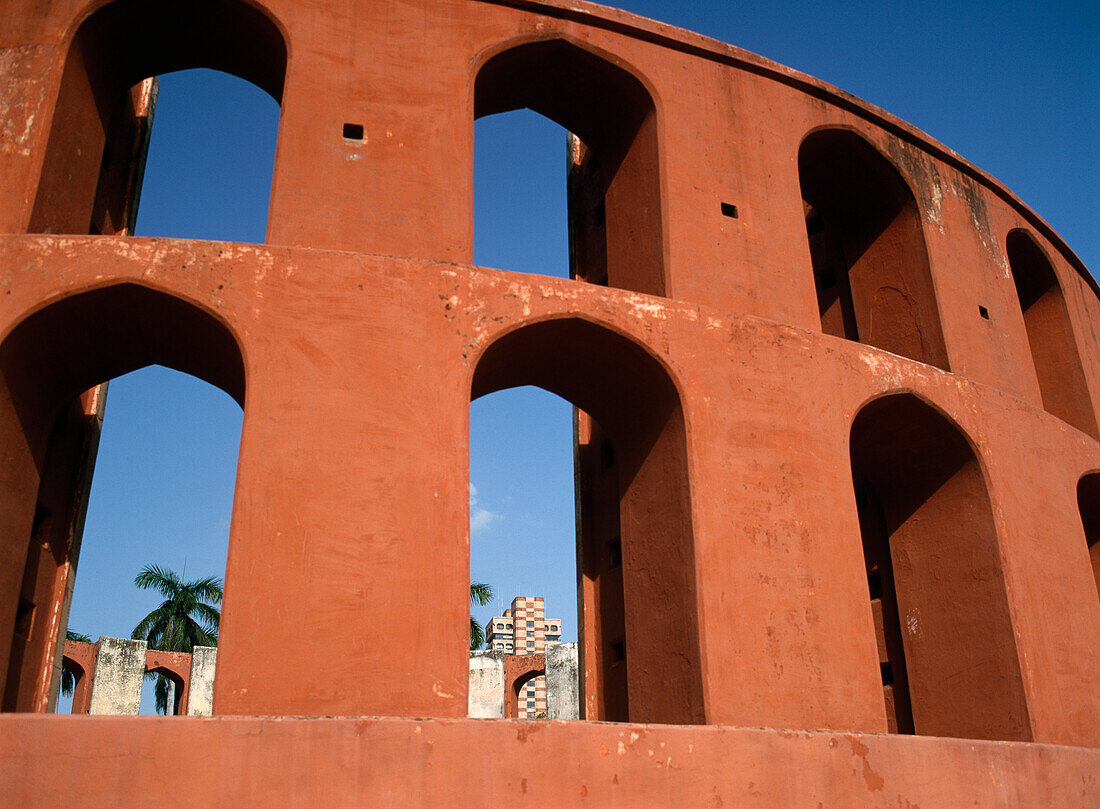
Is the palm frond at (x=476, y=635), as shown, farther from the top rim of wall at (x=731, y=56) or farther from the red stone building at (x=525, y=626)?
the red stone building at (x=525, y=626)

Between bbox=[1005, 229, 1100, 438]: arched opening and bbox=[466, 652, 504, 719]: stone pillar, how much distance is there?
1167 cm

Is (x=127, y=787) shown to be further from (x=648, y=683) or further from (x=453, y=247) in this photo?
(x=453, y=247)

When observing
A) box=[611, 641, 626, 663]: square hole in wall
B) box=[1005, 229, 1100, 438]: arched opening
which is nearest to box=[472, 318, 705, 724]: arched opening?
box=[611, 641, 626, 663]: square hole in wall

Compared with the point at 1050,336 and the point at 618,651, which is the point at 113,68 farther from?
the point at 1050,336

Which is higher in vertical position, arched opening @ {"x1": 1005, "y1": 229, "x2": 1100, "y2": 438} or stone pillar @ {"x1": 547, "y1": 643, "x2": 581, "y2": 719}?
arched opening @ {"x1": 1005, "y1": 229, "x2": 1100, "y2": 438}

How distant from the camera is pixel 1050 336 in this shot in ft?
36.6

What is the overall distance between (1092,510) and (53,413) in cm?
937

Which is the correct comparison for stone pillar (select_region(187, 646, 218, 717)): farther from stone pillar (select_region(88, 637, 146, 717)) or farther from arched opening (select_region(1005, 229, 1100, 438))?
arched opening (select_region(1005, 229, 1100, 438))

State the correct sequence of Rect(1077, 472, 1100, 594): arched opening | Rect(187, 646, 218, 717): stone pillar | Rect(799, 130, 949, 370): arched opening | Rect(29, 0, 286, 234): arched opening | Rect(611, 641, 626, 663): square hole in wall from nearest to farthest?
Rect(29, 0, 286, 234): arched opening
Rect(611, 641, 626, 663): square hole in wall
Rect(799, 130, 949, 370): arched opening
Rect(1077, 472, 1100, 594): arched opening
Rect(187, 646, 218, 717): stone pillar

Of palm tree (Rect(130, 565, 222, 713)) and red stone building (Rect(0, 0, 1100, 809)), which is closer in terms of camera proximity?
red stone building (Rect(0, 0, 1100, 809))

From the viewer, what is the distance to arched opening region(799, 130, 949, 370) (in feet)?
29.8

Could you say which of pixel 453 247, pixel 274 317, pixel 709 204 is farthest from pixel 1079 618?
pixel 274 317

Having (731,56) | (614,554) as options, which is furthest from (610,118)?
(614,554)

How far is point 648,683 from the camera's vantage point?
22.0ft
